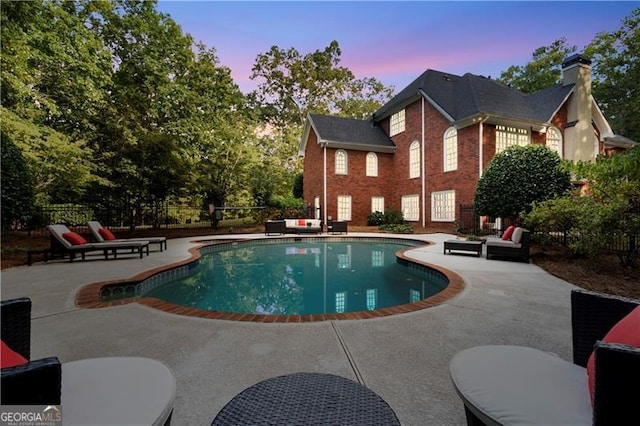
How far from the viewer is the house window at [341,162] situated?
743 inches

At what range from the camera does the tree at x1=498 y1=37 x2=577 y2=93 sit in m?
26.0

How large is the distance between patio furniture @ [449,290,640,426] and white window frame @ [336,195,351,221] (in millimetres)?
17048

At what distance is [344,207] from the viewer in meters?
18.9

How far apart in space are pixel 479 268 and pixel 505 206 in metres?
4.71

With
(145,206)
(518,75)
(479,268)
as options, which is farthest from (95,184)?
(518,75)

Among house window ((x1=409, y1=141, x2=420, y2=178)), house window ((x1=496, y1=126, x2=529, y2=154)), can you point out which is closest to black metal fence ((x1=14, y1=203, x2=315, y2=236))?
house window ((x1=409, y1=141, x2=420, y2=178))

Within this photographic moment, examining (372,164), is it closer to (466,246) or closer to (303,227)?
(303,227)

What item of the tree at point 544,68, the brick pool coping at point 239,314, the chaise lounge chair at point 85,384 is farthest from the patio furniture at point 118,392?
the tree at point 544,68

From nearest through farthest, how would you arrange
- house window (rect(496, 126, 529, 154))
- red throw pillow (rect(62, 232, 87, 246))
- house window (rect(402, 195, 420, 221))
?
red throw pillow (rect(62, 232, 87, 246))
house window (rect(496, 126, 529, 154))
house window (rect(402, 195, 420, 221))

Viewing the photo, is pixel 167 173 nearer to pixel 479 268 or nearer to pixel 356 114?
pixel 479 268

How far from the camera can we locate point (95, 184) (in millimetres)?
12977

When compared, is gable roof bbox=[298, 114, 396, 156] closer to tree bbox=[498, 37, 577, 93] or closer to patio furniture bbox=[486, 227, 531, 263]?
patio furniture bbox=[486, 227, 531, 263]

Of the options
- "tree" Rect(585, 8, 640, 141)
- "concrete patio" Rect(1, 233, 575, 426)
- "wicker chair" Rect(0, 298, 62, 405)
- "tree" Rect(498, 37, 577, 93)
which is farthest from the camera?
"tree" Rect(498, 37, 577, 93)

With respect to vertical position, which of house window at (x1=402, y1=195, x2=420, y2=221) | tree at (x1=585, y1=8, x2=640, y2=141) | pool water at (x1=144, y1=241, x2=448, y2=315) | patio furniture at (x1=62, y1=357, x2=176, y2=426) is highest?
tree at (x1=585, y1=8, x2=640, y2=141)
